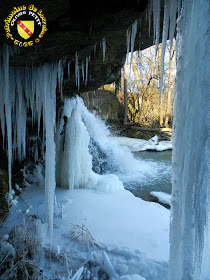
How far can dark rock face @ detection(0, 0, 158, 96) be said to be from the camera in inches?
63.5

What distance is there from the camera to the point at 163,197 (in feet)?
15.7

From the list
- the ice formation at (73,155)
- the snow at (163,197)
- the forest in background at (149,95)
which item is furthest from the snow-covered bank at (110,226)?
the forest in background at (149,95)

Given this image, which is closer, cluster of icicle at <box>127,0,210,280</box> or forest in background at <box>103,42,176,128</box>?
cluster of icicle at <box>127,0,210,280</box>

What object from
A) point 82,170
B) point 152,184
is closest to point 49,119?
point 82,170

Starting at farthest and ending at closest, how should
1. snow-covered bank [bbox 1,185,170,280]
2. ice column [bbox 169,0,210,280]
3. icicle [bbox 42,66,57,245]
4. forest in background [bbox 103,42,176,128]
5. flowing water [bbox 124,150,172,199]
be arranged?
forest in background [bbox 103,42,176,128] < flowing water [bbox 124,150,172,199] < icicle [bbox 42,66,57,245] < snow-covered bank [bbox 1,185,170,280] < ice column [bbox 169,0,210,280]

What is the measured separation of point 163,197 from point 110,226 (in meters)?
2.30

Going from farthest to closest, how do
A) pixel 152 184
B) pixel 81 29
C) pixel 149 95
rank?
pixel 149 95, pixel 152 184, pixel 81 29

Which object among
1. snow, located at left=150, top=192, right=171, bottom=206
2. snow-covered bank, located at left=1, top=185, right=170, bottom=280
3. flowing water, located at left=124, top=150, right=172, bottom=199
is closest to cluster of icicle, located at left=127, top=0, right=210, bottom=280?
snow-covered bank, located at left=1, top=185, right=170, bottom=280

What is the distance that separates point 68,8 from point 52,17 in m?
0.20

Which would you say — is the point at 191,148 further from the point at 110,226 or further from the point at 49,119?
the point at 110,226

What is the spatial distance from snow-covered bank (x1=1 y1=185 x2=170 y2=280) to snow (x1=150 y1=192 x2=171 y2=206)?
0.92 metres

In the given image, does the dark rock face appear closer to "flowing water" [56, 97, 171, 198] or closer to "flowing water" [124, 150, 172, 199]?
"flowing water" [56, 97, 171, 198]

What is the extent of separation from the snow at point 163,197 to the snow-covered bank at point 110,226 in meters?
0.92

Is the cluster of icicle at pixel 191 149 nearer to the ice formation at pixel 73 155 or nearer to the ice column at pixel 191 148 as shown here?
the ice column at pixel 191 148
